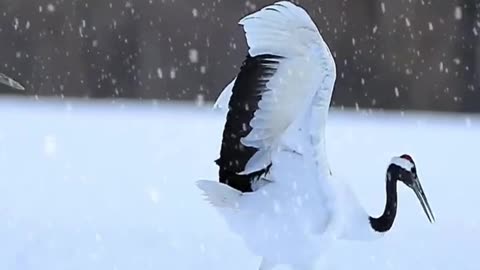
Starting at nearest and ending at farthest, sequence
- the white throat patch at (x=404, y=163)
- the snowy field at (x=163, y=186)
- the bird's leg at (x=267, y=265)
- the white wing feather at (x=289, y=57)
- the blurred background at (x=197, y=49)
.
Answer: the white wing feather at (x=289, y=57), the bird's leg at (x=267, y=265), the white throat patch at (x=404, y=163), the snowy field at (x=163, y=186), the blurred background at (x=197, y=49)

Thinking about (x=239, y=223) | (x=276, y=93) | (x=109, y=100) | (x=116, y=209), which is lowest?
(x=109, y=100)

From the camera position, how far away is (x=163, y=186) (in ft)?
→ 12.1

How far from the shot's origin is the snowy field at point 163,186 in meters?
2.75

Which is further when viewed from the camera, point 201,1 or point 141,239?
point 201,1

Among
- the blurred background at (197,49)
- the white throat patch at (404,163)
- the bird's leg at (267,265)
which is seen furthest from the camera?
the blurred background at (197,49)

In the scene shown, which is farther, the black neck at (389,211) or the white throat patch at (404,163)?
the white throat patch at (404,163)

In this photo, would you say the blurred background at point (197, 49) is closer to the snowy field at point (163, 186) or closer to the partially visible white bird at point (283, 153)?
the snowy field at point (163, 186)

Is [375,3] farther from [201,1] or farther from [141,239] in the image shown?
[141,239]

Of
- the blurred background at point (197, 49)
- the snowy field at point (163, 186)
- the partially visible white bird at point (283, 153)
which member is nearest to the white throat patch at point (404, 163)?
the partially visible white bird at point (283, 153)


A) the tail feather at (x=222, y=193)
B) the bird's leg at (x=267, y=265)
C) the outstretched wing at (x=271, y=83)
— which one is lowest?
the bird's leg at (x=267, y=265)

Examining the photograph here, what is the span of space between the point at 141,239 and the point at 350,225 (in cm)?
74

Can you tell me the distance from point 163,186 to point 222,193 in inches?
53.1

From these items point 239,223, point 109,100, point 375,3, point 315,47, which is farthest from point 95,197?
point 375,3

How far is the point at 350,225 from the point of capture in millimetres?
2322
